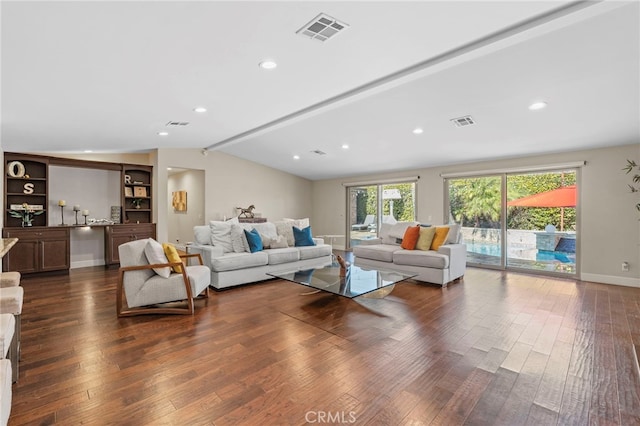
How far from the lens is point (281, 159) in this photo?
25.9 feet

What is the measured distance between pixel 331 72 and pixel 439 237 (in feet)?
10.8

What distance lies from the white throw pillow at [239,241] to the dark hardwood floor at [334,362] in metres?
1.08

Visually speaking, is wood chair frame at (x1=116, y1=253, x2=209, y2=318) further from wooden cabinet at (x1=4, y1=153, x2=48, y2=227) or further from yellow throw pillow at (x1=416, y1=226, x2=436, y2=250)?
wooden cabinet at (x1=4, y1=153, x2=48, y2=227)

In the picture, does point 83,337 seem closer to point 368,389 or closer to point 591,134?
point 368,389

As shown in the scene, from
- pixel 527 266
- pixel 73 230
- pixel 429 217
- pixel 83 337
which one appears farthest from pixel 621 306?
pixel 73 230

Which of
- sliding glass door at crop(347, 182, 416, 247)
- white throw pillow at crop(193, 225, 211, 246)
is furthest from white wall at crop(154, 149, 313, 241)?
white throw pillow at crop(193, 225, 211, 246)

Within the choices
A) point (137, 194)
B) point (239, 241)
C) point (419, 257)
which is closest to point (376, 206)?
point (419, 257)

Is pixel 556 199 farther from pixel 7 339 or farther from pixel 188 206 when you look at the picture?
pixel 188 206

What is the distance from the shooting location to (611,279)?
16.0 ft

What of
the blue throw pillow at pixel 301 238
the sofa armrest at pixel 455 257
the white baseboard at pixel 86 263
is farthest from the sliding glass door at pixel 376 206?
the white baseboard at pixel 86 263

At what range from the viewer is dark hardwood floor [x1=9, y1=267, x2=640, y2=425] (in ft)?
5.89

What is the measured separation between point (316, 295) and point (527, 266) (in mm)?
4242

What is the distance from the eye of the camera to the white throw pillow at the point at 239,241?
486cm

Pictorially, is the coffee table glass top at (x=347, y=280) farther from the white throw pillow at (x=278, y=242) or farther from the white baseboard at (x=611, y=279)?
the white baseboard at (x=611, y=279)
